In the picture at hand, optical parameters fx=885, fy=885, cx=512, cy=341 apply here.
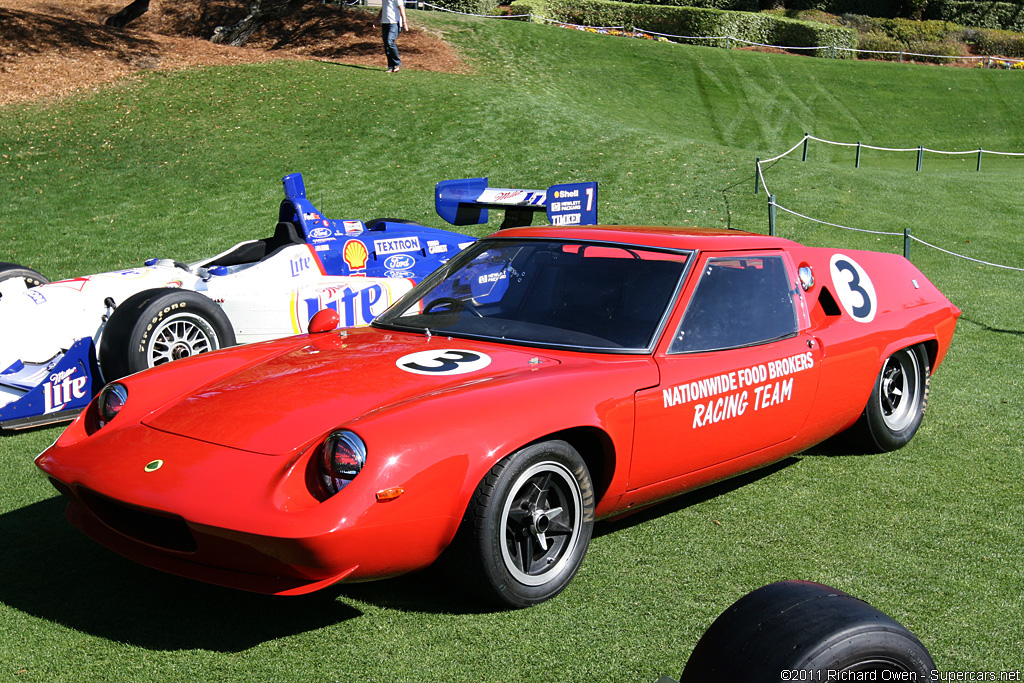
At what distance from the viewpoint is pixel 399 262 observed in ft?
25.4

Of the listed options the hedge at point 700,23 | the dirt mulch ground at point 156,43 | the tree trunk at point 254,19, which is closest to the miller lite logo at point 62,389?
the dirt mulch ground at point 156,43

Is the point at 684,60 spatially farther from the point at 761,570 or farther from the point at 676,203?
the point at 761,570

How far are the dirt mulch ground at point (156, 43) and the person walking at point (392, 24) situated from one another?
50.9 inches

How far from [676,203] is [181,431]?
1146 cm

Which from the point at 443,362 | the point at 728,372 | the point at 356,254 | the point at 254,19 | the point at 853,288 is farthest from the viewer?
the point at 254,19

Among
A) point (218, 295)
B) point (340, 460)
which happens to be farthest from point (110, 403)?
point (218, 295)

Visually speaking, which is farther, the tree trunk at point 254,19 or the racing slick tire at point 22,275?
the tree trunk at point 254,19

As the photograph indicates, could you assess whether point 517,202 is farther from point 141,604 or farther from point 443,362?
point 141,604

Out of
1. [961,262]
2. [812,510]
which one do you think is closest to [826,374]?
[812,510]

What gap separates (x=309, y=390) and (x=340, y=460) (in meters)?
0.61

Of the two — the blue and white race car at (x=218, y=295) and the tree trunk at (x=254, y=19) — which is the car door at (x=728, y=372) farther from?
the tree trunk at (x=254, y=19)

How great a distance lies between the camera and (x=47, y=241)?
11.9 m

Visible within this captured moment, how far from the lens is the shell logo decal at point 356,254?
7.41m

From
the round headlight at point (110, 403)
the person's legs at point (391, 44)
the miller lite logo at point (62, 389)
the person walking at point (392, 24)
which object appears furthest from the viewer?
the person's legs at point (391, 44)
